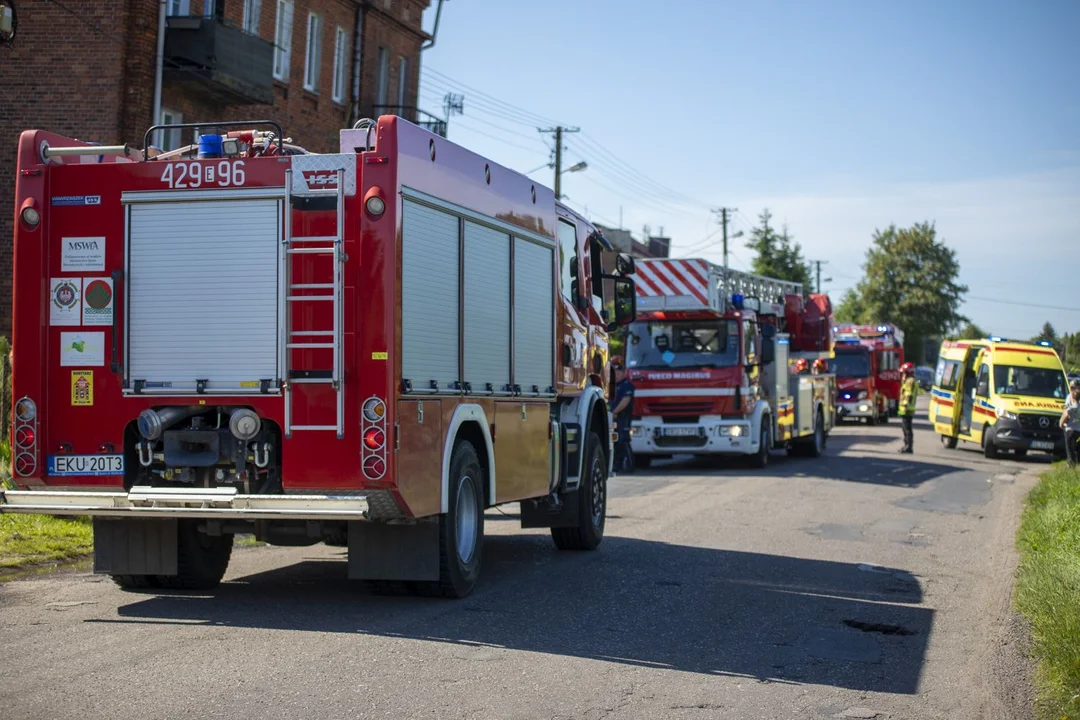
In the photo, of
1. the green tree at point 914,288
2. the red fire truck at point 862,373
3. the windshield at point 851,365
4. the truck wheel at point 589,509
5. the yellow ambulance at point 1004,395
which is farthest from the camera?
the green tree at point 914,288

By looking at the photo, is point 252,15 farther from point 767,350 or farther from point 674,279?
point 767,350

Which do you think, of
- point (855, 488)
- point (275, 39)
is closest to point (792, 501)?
point (855, 488)

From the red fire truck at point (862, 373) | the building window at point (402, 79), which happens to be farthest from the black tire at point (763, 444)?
the red fire truck at point (862, 373)

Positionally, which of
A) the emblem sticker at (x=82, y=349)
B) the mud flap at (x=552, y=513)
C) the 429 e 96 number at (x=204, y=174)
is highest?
the 429 e 96 number at (x=204, y=174)

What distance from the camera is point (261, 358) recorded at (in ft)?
28.3

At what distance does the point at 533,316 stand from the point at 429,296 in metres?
2.24

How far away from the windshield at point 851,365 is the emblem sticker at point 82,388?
36.9m

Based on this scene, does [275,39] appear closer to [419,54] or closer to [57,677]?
[419,54]

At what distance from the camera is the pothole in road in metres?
9.08

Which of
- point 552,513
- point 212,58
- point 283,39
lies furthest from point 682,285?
point 283,39

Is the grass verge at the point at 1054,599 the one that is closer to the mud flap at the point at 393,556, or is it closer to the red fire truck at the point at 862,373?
the mud flap at the point at 393,556

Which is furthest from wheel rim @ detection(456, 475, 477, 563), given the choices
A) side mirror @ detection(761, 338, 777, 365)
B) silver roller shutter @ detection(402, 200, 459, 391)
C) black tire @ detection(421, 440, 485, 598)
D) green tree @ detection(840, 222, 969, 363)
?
green tree @ detection(840, 222, 969, 363)

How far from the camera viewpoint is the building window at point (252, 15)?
2812 cm

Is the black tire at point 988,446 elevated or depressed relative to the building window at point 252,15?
depressed
